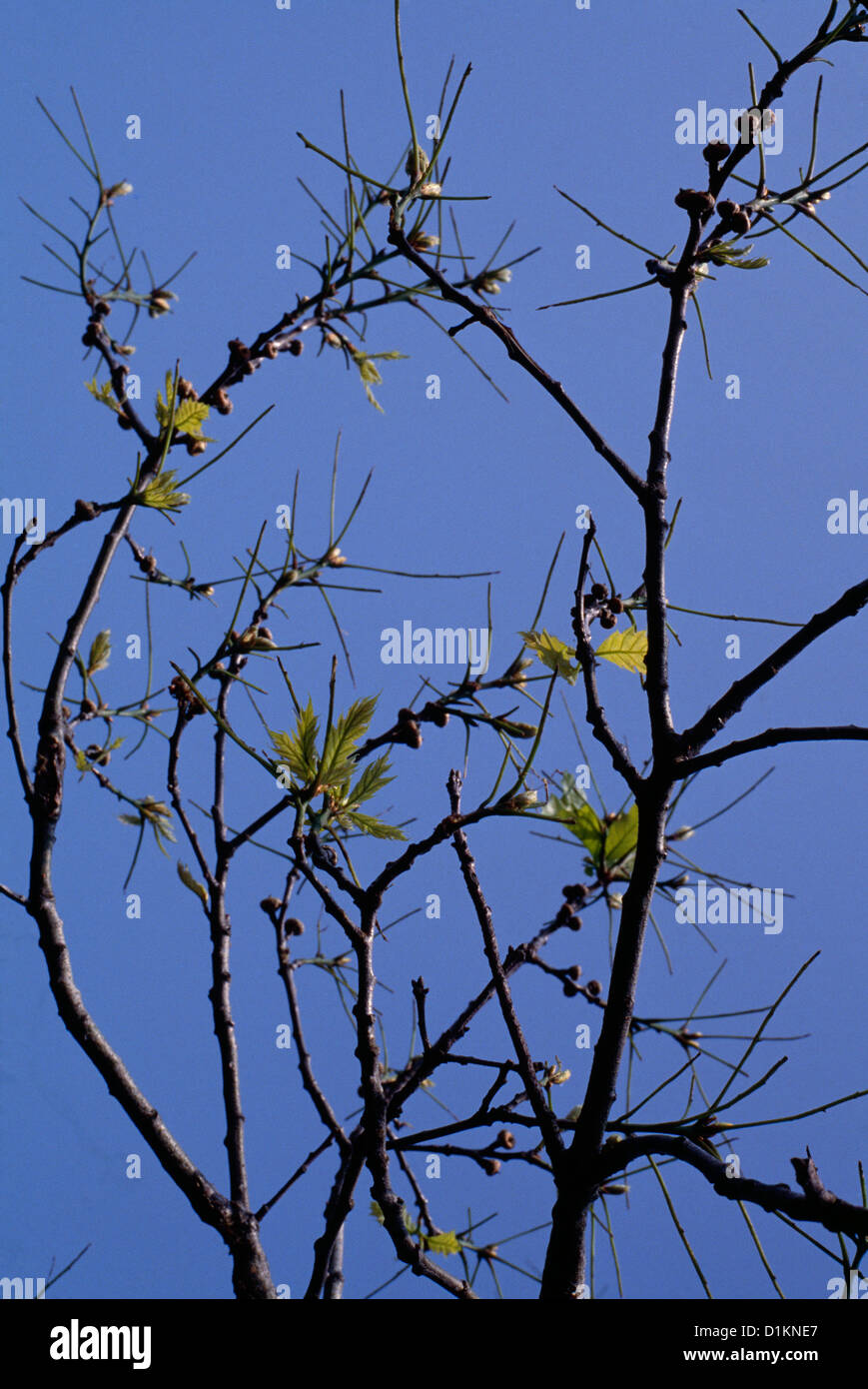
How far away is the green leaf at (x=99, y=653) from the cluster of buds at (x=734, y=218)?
1.04ft

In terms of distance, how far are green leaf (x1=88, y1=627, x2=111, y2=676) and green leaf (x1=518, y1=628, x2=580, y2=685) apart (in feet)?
0.84

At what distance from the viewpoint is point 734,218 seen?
248 millimetres

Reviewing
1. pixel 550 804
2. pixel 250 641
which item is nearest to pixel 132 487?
pixel 250 641

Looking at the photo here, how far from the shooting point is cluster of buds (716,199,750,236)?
0.81ft

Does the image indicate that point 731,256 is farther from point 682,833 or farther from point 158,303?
point 158,303

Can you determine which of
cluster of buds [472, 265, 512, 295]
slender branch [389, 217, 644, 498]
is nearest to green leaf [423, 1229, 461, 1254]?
slender branch [389, 217, 644, 498]

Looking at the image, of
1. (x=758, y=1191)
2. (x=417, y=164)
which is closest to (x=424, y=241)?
(x=417, y=164)

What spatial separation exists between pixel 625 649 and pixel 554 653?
2cm

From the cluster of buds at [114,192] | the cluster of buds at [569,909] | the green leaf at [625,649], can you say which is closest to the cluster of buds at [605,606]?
the green leaf at [625,649]
